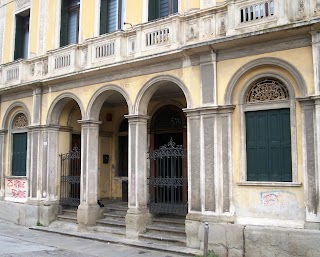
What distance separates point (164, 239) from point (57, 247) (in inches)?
116

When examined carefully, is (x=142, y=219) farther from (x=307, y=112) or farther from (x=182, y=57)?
(x=307, y=112)

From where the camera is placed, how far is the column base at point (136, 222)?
10906 millimetres

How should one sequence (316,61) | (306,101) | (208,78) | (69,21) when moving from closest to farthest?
(316,61) < (306,101) < (208,78) < (69,21)

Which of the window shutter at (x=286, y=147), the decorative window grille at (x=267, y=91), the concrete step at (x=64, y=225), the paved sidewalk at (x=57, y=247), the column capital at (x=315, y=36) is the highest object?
the column capital at (x=315, y=36)

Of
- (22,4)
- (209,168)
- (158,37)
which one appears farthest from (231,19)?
(22,4)

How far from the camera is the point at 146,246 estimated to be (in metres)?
10.2

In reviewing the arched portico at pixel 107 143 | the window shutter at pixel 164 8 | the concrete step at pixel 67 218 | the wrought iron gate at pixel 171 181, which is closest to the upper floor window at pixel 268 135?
the wrought iron gate at pixel 171 181

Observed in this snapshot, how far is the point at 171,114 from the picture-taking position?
1362cm

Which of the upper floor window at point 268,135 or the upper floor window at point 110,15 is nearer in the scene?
the upper floor window at point 268,135

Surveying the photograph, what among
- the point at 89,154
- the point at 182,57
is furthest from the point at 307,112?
the point at 89,154

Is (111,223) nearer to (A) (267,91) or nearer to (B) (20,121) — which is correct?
(B) (20,121)

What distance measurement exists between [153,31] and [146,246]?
5.88 meters

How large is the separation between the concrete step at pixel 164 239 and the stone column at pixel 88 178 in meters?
2.18

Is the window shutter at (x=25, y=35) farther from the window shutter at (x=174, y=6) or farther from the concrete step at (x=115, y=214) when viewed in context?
the concrete step at (x=115, y=214)
